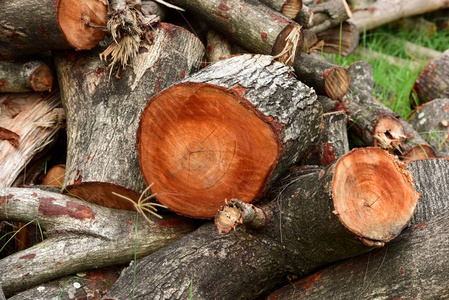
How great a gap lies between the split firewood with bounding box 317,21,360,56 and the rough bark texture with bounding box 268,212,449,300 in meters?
2.96

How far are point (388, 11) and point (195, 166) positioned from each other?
13.5 feet

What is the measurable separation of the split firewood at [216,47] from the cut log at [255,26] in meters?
0.09

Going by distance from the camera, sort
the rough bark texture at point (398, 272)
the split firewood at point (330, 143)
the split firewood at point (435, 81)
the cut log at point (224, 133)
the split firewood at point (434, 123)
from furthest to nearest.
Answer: the split firewood at point (435, 81), the split firewood at point (434, 123), the split firewood at point (330, 143), the cut log at point (224, 133), the rough bark texture at point (398, 272)

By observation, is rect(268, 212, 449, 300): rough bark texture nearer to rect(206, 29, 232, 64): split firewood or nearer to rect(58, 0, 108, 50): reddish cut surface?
rect(206, 29, 232, 64): split firewood

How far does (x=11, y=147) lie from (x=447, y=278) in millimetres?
2609

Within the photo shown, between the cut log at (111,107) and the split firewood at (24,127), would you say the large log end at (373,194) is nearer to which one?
the cut log at (111,107)

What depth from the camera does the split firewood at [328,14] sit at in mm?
4219

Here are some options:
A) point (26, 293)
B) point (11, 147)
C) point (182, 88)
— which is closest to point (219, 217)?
point (182, 88)

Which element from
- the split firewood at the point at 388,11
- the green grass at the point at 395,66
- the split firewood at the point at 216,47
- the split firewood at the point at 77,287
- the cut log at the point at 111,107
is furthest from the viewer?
the split firewood at the point at 388,11

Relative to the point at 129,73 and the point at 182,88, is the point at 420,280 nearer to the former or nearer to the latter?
the point at 182,88

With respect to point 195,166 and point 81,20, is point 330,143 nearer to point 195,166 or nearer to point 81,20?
point 195,166

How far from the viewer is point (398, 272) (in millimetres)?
1866

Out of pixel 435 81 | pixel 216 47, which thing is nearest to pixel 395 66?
pixel 435 81

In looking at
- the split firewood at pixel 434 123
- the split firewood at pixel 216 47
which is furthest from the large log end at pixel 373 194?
the split firewood at pixel 434 123
